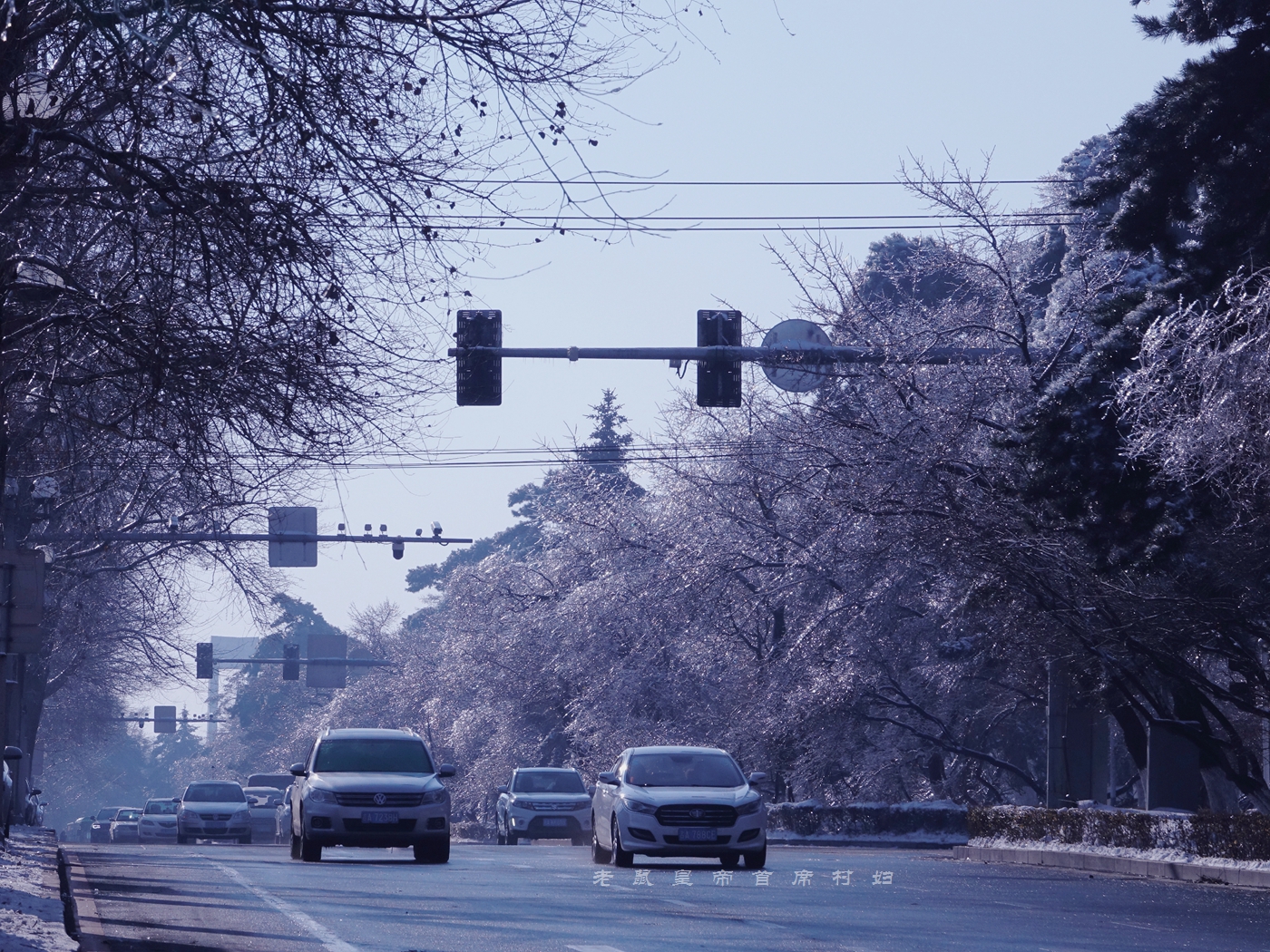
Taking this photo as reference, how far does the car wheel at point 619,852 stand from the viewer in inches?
904

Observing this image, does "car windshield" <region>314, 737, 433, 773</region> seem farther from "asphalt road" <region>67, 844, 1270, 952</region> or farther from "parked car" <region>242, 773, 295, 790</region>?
"parked car" <region>242, 773, 295, 790</region>

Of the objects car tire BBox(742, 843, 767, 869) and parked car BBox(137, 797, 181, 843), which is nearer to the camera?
car tire BBox(742, 843, 767, 869)

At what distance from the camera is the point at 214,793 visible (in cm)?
4794

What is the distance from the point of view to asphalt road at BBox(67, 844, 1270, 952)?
12.8m

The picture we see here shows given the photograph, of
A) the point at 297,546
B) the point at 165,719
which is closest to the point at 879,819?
the point at 297,546

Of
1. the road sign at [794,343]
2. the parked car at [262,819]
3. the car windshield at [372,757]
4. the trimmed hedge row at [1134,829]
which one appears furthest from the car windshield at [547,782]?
the parked car at [262,819]

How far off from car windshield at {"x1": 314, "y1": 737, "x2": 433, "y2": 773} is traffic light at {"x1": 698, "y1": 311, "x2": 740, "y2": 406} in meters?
7.13

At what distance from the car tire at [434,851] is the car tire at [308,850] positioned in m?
1.31

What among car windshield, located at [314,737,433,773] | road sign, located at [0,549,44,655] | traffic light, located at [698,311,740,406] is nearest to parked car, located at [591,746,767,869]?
car windshield, located at [314,737,433,773]

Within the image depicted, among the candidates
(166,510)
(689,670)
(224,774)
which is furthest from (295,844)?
(224,774)

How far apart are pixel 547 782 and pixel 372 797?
55.3 feet

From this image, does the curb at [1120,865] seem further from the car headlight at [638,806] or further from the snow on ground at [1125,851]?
the car headlight at [638,806]

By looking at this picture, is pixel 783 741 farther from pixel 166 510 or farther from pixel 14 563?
pixel 14 563

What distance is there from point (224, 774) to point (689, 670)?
4748 inches
